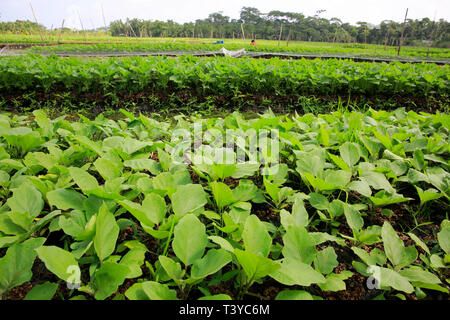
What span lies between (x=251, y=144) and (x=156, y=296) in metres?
0.94

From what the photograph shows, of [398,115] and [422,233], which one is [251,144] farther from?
[398,115]

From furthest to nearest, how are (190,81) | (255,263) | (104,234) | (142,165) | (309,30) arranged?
1. (309,30)
2. (190,81)
3. (142,165)
4. (104,234)
5. (255,263)

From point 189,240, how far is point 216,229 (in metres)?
0.16

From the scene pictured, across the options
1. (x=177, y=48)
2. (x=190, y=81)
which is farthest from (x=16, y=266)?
(x=177, y=48)

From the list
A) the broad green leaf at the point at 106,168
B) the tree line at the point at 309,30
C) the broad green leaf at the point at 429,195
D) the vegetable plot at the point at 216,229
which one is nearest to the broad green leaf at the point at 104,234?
the vegetable plot at the point at 216,229

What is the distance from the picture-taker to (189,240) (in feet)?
2.49

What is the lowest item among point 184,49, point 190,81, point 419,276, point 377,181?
point 419,276

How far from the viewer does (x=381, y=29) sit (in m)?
50.2

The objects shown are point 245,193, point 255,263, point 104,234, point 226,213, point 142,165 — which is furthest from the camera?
point 142,165

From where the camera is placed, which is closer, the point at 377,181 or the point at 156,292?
the point at 156,292

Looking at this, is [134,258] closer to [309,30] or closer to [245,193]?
[245,193]

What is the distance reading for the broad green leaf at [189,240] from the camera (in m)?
0.75

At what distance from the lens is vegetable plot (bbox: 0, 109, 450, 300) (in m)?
0.69
